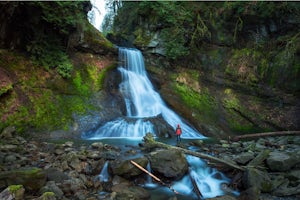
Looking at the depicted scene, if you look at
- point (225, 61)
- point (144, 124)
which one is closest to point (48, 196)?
point (144, 124)

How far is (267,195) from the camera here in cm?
497

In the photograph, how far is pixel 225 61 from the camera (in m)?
15.6

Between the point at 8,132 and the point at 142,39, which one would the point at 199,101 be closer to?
the point at 142,39

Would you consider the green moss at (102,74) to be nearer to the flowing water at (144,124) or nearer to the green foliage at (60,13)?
the flowing water at (144,124)

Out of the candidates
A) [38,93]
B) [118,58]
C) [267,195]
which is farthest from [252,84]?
Answer: [38,93]

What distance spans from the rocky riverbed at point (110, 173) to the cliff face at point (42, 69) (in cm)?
269

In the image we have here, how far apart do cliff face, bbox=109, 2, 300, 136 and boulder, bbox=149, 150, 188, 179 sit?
22.4ft

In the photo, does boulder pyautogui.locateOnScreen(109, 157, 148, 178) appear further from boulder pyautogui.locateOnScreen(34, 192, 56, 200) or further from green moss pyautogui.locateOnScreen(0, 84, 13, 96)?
green moss pyautogui.locateOnScreen(0, 84, 13, 96)

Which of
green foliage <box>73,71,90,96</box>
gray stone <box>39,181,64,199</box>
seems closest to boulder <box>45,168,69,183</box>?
gray stone <box>39,181,64,199</box>

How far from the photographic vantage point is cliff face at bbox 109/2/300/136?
13516mm

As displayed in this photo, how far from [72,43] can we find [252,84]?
39.0 feet

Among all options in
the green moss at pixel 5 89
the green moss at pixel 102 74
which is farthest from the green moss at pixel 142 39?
the green moss at pixel 5 89

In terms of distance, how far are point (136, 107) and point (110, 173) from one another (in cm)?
808

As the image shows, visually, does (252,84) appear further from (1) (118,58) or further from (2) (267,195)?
(2) (267,195)
